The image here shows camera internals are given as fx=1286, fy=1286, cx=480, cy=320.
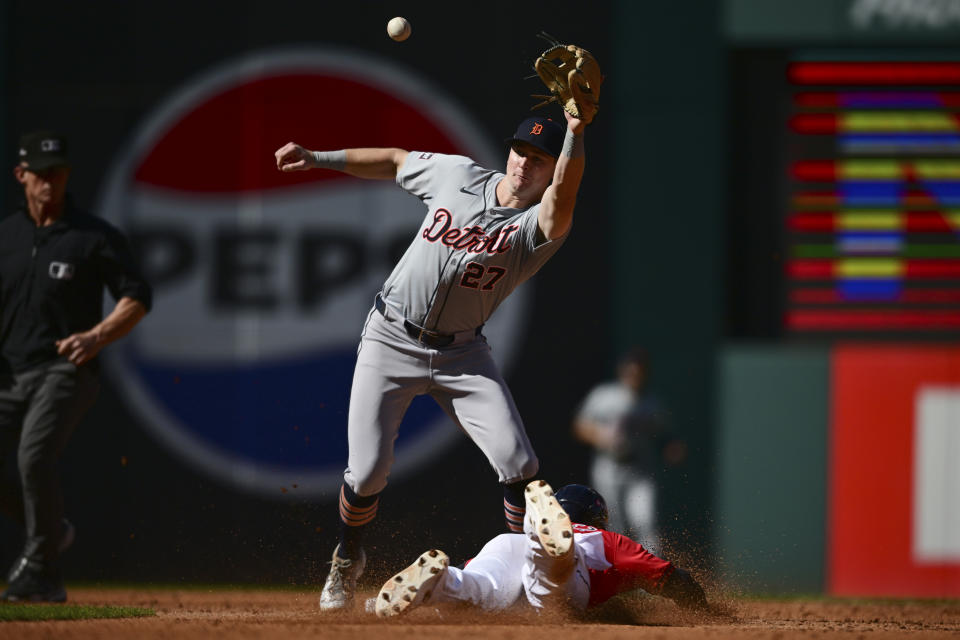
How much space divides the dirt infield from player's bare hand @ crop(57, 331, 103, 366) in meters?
1.22

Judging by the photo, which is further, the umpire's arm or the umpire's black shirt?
the umpire's black shirt

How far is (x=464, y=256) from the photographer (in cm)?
499

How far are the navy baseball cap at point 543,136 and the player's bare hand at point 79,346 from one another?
7.49 ft

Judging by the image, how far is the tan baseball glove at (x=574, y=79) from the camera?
14.9 feet

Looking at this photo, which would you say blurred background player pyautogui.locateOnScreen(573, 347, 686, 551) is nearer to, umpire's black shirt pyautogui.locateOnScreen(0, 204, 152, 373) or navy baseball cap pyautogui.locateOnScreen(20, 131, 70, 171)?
umpire's black shirt pyautogui.locateOnScreen(0, 204, 152, 373)

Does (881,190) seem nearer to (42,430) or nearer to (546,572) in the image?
(546,572)

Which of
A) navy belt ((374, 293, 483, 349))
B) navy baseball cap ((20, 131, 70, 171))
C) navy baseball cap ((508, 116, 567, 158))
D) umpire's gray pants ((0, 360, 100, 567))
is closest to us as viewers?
navy baseball cap ((508, 116, 567, 158))

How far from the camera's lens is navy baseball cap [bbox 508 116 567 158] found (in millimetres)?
4914

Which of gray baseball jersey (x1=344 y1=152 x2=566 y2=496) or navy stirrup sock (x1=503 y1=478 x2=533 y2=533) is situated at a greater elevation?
gray baseball jersey (x1=344 y1=152 x2=566 y2=496)

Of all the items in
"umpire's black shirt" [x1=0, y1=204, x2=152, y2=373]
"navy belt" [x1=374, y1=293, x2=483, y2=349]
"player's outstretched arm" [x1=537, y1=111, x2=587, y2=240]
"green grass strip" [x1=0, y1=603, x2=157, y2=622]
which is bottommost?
"green grass strip" [x1=0, y1=603, x2=157, y2=622]

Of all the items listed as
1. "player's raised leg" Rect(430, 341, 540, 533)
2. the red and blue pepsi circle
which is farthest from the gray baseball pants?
the red and blue pepsi circle

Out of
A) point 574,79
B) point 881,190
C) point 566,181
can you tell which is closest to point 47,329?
point 566,181

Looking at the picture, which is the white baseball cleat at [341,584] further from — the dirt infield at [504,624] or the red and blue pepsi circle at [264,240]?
the red and blue pepsi circle at [264,240]

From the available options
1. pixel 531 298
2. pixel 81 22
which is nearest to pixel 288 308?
pixel 531 298
